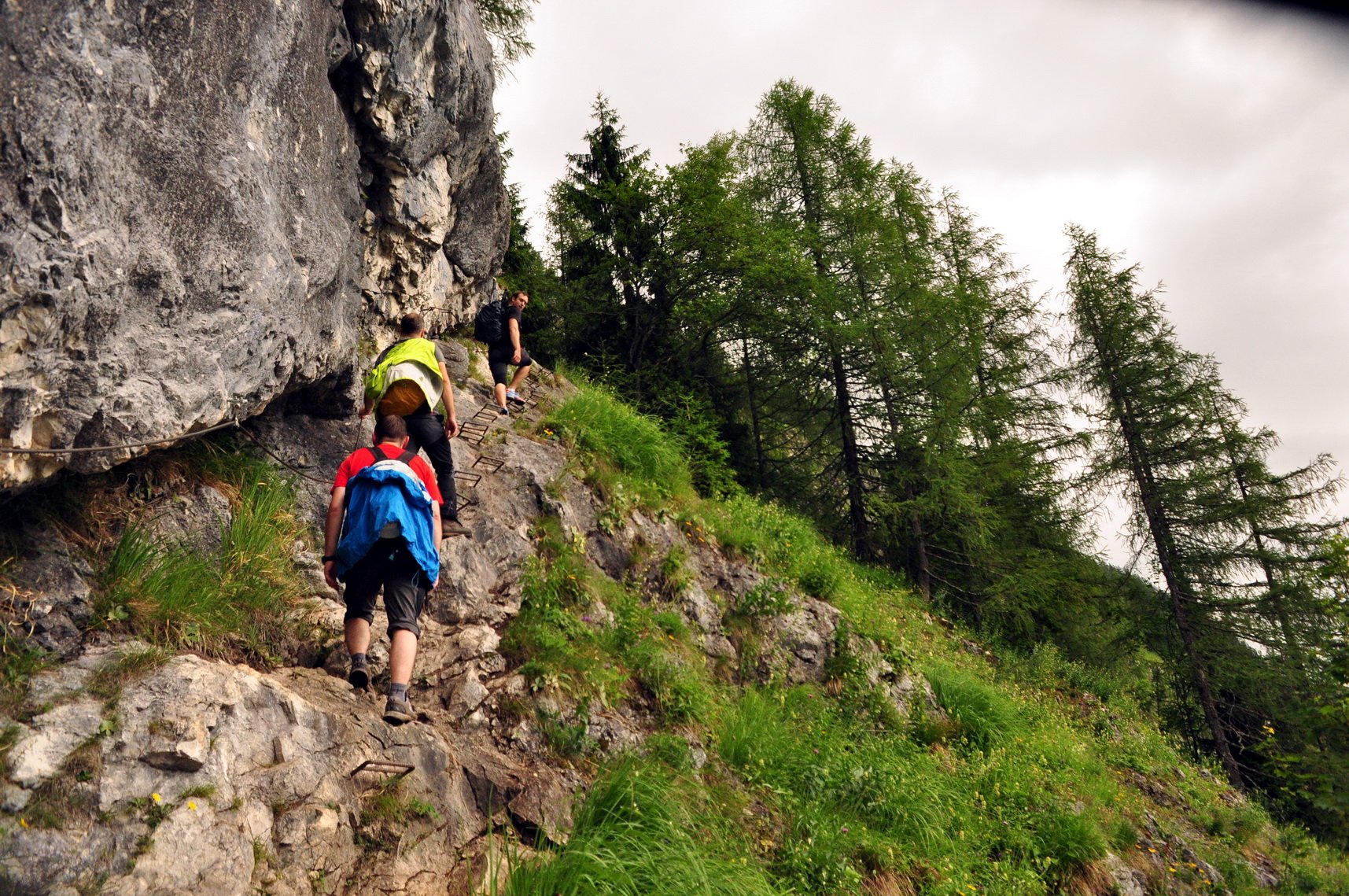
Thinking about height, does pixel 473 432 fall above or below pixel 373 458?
above

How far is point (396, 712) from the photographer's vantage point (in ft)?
12.6

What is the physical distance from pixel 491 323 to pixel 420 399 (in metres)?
3.41

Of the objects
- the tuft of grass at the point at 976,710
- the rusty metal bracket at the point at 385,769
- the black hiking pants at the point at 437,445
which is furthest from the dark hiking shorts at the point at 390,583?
the tuft of grass at the point at 976,710

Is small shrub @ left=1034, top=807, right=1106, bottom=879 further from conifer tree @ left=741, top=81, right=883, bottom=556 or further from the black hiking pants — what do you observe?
conifer tree @ left=741, top=81, right=883, bottom=556

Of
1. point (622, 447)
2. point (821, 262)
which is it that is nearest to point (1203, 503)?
point (821, 262)

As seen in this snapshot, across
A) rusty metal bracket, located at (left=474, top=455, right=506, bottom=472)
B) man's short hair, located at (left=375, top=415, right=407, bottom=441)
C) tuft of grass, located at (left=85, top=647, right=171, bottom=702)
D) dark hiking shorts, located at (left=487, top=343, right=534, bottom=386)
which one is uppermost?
dark hiking shorts, located at (left=487, top=343, right=534, bottom=386)

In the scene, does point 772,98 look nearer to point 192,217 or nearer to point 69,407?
point 192,217

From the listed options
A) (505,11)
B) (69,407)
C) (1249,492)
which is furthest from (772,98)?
(69,407)

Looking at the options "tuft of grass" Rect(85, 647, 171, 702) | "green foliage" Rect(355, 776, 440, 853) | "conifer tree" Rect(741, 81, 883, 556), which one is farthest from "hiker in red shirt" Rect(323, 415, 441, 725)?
"conifer tree" Rect(741, 81, 883, 556)

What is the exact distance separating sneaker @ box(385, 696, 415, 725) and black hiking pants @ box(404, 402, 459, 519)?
2.14 meters

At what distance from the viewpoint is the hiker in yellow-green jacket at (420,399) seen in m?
5.56

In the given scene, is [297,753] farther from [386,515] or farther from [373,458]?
[373,458]

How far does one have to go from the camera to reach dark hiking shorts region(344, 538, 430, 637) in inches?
160

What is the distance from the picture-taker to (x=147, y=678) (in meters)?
3.41
